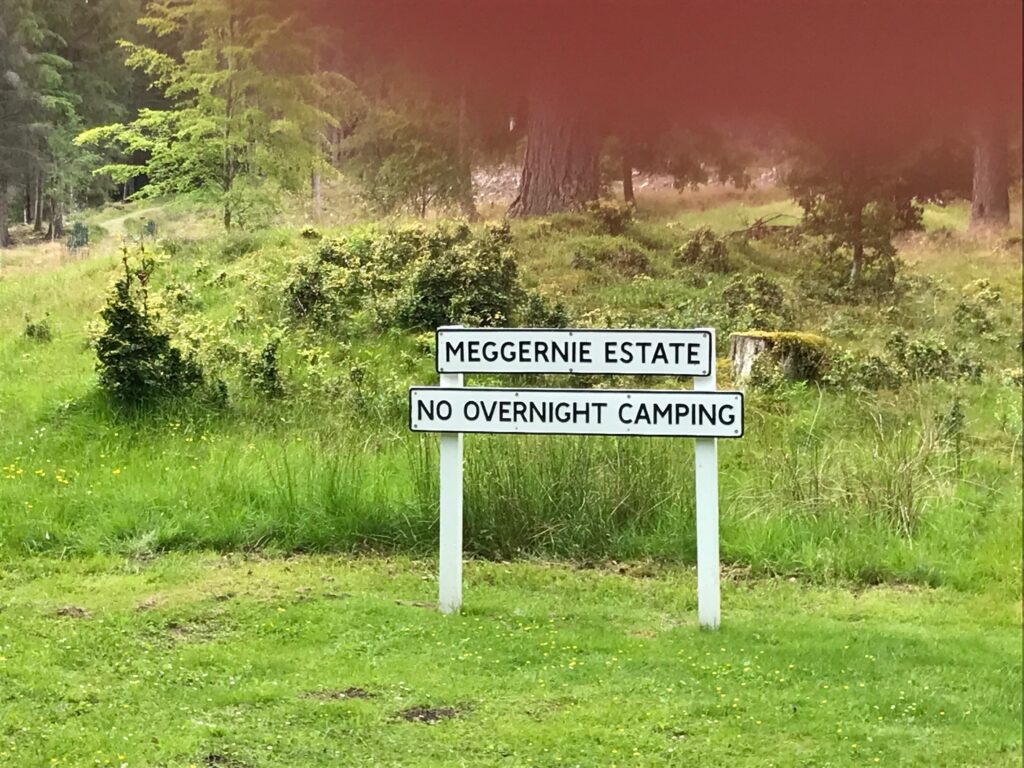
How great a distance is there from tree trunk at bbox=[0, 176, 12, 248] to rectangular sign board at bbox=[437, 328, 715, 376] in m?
3.67

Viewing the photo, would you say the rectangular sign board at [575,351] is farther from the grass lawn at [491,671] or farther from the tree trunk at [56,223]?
the tree trunk at [56,223]

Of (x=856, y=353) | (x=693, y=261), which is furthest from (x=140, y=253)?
(x=856, y=353)

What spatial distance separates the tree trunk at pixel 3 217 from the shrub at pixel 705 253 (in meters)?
5.94

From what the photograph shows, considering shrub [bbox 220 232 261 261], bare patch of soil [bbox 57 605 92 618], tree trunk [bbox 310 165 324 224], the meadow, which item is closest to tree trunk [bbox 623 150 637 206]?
the meadow

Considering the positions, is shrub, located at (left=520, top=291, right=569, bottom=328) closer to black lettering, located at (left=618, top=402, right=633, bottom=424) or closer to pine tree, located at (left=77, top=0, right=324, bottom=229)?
pine tree, located at (left=77, top=0, right=324, bottom=229)

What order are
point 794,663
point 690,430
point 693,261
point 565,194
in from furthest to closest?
point 693,261 < point 565,194 < point 690,430 < point 794,663

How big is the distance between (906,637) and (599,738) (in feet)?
4.85

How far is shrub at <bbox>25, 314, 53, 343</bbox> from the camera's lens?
711 centimetres

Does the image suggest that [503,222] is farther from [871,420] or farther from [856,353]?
[871,420]

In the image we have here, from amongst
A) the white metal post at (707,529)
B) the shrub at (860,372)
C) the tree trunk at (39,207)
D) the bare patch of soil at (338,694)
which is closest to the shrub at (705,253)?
the shrub at (860,372)

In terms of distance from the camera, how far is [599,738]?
2791mm

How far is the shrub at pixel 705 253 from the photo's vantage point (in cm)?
955

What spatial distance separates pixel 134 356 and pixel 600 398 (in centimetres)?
383

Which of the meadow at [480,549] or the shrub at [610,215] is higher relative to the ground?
the shrub at [610,215]
